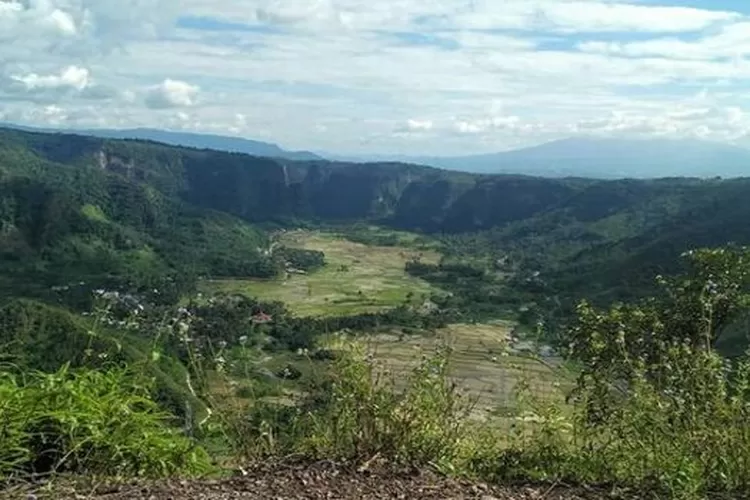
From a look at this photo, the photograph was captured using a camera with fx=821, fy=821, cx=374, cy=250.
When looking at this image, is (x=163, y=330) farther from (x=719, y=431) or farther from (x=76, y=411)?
(x=719, y=431)

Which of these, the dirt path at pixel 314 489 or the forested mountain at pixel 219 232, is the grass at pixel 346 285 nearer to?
the forested mountain at pixel 219 232

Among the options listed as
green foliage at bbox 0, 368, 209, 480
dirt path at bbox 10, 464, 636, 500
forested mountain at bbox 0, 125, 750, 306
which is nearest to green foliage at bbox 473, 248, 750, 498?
dirt path at bbox 10, 464, 636, 500

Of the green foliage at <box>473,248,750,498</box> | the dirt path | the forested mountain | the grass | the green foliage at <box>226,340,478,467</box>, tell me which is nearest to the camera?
the dirt path

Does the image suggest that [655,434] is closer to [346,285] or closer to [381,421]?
[381,421]

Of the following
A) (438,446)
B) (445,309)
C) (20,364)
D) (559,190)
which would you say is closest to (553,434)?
(438,446)

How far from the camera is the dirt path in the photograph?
3.82 m

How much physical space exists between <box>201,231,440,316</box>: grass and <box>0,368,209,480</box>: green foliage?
63444mm

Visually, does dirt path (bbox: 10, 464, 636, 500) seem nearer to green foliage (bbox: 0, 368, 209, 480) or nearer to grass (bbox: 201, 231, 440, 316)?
green foliage (bbox: 0, 368, 209, 480)

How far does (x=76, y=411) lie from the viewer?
Answer: 396 cm

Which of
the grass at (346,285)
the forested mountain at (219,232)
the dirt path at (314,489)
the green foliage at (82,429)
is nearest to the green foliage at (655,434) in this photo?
the dirt path at (314,489)

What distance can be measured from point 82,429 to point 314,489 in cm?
117

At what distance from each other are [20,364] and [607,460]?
10.6ft

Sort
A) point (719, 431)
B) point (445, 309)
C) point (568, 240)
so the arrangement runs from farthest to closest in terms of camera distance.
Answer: point (568, 240), point (445, 309), point (719, 431)

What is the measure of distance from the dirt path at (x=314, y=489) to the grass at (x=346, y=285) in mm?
63463
